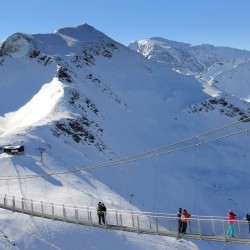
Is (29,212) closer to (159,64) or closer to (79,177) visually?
(79,177)

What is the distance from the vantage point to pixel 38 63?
106 metres

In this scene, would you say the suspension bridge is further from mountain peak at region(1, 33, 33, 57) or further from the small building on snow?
mountain peak at region(1, 33, 33, 57)

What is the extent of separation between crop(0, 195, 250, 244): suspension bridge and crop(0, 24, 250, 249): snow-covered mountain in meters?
1.91

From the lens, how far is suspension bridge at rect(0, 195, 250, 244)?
27.5 meters

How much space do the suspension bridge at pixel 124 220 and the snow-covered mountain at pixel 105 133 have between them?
191 centimetres

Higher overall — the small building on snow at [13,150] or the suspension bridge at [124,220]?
the small building on snow at [13,150]

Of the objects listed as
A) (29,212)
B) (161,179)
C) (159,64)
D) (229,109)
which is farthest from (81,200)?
(159,64)

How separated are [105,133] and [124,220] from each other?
35.5m

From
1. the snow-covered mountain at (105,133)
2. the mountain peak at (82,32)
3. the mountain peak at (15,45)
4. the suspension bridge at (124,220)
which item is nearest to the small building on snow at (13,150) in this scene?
the snow-covered mountain at (105,133)

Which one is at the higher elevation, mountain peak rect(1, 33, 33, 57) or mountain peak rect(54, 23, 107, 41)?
mountain peak rect(54, 23, 107, 41)

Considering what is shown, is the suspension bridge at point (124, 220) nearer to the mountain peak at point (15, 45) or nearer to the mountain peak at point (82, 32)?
the mountain peak at point (15, 45)

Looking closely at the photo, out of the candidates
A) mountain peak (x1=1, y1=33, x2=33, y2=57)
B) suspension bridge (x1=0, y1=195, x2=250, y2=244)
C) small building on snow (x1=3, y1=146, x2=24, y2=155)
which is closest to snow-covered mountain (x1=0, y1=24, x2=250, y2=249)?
mountain peak (x1=1, y1=33, x2=33, y2=57)

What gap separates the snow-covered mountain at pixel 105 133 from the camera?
50.7m

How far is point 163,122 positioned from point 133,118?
6.64 meters
